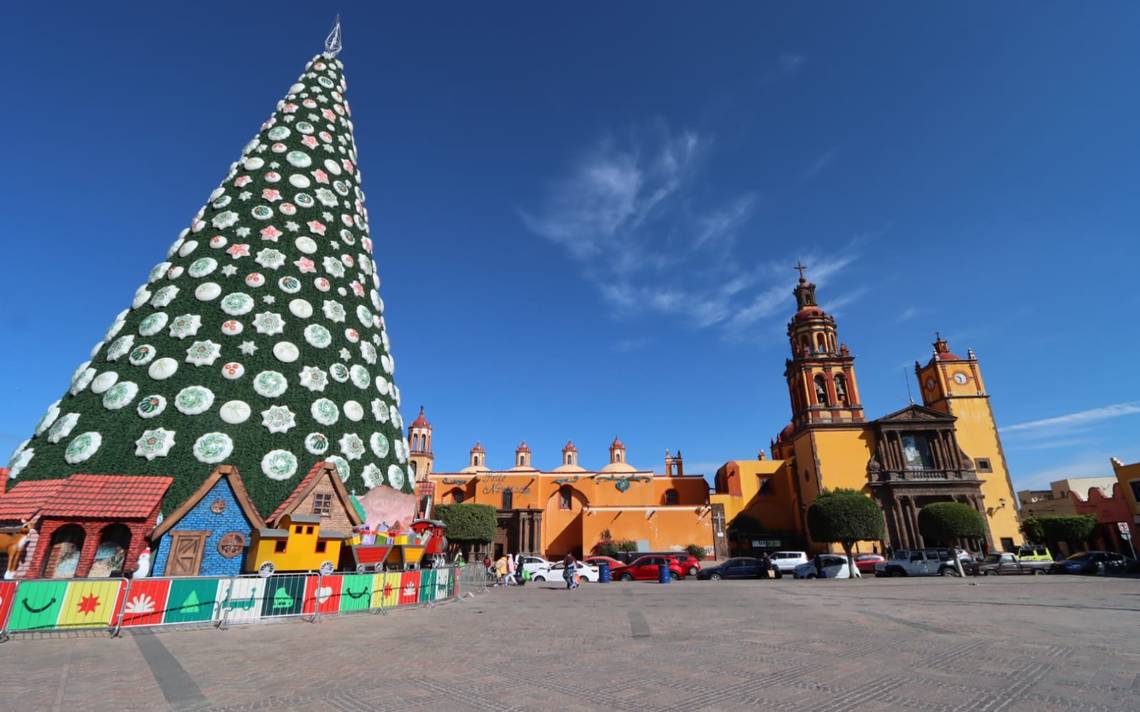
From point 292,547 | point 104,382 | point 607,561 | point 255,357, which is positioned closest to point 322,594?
point 292,547

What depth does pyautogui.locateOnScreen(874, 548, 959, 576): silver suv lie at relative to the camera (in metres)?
26.8

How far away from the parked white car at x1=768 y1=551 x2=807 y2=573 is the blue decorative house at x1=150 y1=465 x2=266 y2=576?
1095 inches

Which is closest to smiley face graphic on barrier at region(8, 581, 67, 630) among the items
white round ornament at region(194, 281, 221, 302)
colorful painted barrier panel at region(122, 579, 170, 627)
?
colorful painted barrier panel at region(122, 579, 170, 627)

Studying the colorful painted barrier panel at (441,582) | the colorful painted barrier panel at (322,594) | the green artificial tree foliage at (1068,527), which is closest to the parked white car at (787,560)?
the colorful painted barrier panel at (441,582)

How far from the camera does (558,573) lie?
96.0ft

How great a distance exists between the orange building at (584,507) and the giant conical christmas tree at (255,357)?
92.5 feet

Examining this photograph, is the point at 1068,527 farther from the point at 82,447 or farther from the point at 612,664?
the point at 82,447

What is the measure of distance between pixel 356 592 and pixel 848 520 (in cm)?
2812

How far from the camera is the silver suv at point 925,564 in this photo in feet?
88.0

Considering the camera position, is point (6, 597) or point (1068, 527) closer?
point (6, 597)

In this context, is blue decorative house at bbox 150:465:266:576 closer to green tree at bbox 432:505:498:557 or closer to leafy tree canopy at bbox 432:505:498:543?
green tree at bbox 432:505:498:557

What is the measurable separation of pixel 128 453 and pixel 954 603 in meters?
20.9

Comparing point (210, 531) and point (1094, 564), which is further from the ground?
point (210, 531)

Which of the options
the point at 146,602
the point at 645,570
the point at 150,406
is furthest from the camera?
the point at 645,570
